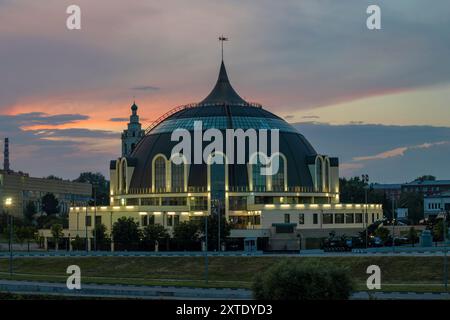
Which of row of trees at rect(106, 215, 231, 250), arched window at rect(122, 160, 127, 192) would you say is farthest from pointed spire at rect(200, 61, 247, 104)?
row of trees at rect(106, 215, 231, 250)

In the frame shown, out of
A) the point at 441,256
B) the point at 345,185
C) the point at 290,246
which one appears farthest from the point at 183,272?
the point at 345,185

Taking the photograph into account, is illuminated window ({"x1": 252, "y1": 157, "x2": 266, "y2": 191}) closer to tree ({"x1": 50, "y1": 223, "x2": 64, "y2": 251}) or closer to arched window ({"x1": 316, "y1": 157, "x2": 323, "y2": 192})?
arched window ({"x1": 316, "y1": 157, "x2": 323, "y2": 192})

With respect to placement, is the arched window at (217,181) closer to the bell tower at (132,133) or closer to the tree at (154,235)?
the tree at (154,235)

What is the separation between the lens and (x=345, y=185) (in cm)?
19462

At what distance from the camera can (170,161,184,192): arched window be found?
130 metres

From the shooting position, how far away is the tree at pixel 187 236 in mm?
115625

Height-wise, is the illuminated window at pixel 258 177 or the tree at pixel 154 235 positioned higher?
the illuminated window at pixel 258 177

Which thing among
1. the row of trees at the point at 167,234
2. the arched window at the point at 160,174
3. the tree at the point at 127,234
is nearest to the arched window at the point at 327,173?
the row of trees at the point at 167,234

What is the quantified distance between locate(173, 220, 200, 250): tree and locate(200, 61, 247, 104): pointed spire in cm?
3186

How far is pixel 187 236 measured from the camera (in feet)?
380

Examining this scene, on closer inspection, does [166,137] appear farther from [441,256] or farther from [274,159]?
[441,256]

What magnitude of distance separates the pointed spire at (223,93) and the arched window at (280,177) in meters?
16.7

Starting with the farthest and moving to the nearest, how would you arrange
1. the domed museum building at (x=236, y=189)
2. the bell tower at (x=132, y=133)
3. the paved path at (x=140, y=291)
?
1. the bell tower at (x=132, y=133)
2. the domed museum building at (x=236, y=189)
3. the paved path at (x=140, y=291)
